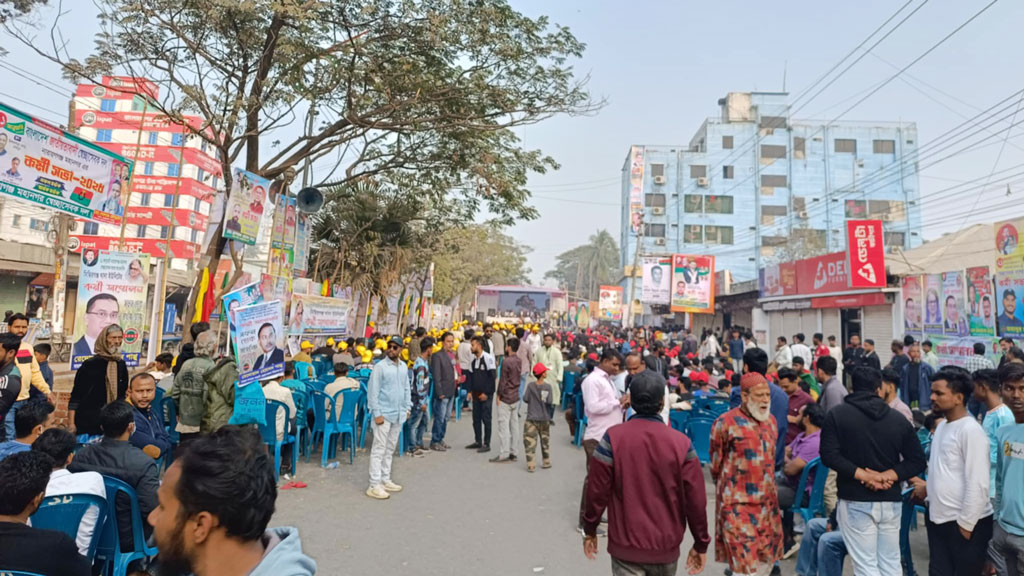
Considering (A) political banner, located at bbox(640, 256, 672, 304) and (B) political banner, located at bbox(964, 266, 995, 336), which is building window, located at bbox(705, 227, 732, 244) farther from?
(B) political banner, located at bbox(964, 266, 995, 336)

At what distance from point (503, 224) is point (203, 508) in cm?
1165

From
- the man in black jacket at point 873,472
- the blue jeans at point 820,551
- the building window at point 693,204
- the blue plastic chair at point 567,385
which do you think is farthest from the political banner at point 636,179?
the man in black jacket at point 873,472

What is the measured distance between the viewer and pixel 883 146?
49.5m

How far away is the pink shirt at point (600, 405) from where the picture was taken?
558cm

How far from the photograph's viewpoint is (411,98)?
32.3ft

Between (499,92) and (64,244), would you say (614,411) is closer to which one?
(499,92)

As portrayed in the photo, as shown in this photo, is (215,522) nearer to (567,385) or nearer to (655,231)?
(567,385)

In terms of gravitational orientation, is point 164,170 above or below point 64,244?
above

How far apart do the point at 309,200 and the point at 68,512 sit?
26.0 ft

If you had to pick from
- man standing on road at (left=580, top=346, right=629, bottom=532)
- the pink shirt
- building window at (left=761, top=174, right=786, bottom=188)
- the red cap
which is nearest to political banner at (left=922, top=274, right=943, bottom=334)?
the red cap

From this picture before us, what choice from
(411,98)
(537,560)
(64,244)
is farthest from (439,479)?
(64,244)

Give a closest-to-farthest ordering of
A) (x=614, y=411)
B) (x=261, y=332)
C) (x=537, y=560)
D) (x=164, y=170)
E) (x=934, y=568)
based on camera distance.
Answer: (x=934, y=568) → (x=537, y=560) → (x=614, y=411) → (x=261, y=332) → (x=164, y=170)

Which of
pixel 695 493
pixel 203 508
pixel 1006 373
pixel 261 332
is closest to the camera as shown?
pixel 203 508

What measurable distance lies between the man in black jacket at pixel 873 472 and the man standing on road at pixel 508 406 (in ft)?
16.3
